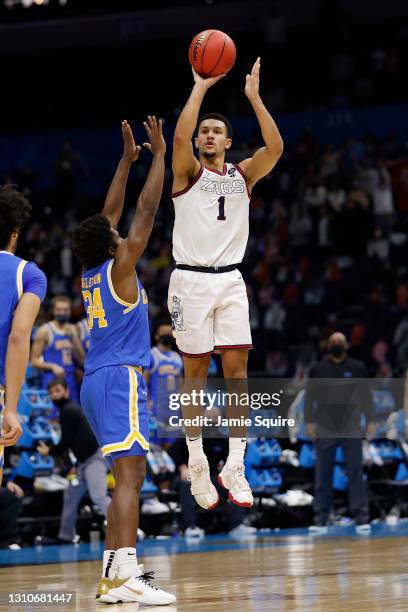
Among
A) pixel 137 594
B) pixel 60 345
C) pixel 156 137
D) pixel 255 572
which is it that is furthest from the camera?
pixel 60 345

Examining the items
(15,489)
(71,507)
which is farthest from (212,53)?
(71,507)

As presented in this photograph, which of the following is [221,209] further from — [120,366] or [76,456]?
[76,456]

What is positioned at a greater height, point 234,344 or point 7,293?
point 7,293

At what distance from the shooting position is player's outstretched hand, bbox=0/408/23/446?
6.21 metres

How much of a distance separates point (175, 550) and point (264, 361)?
7.38 m

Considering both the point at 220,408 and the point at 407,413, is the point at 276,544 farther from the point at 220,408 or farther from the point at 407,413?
the point at 407,413

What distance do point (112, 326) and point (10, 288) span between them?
1.53m

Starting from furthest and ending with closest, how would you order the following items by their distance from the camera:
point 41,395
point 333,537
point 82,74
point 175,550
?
point 82,74 < point 41,395 < point 333,537 < point 175,550

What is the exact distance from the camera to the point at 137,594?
25.3ft

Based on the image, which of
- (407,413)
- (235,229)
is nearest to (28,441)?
(407,413)

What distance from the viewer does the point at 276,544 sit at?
13000 millimetres

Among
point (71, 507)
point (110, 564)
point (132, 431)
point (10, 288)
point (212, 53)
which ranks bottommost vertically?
point (110, 564)

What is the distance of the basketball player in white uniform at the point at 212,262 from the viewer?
900 cm

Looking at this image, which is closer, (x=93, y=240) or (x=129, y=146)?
(x=93, y=240)
